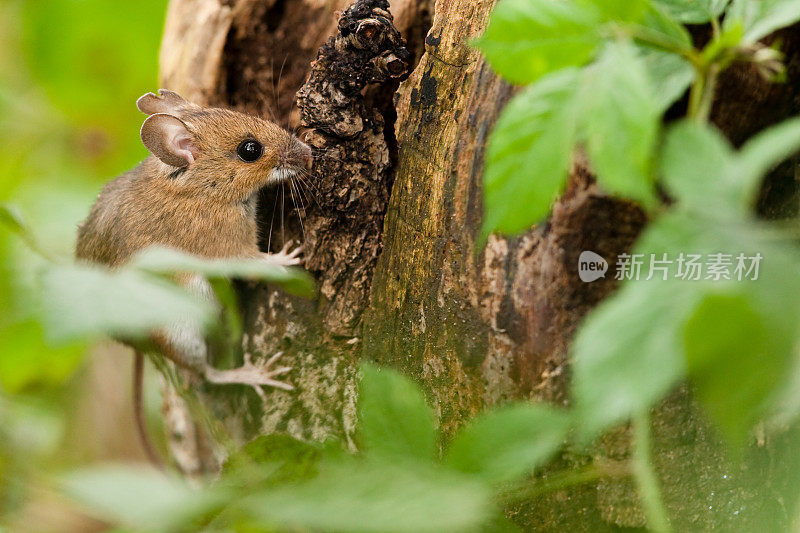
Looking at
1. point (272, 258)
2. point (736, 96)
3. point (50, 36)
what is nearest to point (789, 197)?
point (736, 96)

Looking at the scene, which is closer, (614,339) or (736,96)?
(614,339)

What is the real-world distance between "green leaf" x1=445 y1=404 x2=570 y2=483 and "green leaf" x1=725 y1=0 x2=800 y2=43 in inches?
21.4

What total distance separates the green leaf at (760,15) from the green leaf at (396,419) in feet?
2.07

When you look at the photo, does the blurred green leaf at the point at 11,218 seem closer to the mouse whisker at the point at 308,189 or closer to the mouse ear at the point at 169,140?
the mouse whisker at the point at 308,189

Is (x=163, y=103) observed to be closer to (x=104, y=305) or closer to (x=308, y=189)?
(x=308, y=189)

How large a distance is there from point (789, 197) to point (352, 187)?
106 centimetres

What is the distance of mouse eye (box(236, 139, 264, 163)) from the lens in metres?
2.62

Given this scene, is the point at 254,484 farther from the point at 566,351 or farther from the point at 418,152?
the point at 418,152

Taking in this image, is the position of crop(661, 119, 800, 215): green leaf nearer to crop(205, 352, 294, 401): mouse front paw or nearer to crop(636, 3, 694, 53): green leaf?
crop(636, 3, 694, 53): green leaf

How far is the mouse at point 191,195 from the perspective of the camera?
8.18ft

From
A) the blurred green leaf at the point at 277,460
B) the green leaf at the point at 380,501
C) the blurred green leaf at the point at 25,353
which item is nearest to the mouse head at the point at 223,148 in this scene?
the blurred green leaf at the point at 25,353

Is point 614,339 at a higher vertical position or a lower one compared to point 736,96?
lower

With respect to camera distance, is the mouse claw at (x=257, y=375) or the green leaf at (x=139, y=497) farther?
the mouse claw at (x=257, y=375)

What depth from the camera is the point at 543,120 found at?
33.1 inches
